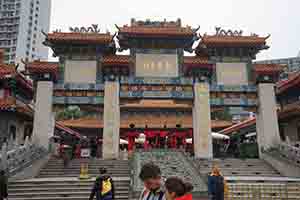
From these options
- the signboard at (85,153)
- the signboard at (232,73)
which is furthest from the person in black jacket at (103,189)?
the signboard at (232,73)

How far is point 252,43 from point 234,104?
4831 mm

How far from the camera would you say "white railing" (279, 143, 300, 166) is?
50.5ft

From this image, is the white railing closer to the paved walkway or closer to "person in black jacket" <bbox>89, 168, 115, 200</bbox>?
"person in black jacket" <bbox>89, 168, 115, 200</bbox>

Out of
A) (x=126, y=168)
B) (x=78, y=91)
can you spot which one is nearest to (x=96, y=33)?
(x=78, y=91)

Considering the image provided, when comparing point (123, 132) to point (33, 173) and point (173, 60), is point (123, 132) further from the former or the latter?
point (33, 173)

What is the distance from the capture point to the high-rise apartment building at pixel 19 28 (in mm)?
79812

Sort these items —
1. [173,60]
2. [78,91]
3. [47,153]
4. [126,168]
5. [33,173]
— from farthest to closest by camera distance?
1. [173,60]
2. [78,91]
3. [47,153]
4. [126,168]
5. [33,173]

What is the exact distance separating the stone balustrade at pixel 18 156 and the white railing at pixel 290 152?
46.2 ft

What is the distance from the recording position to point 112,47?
70.4ft

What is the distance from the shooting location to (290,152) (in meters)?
16.1

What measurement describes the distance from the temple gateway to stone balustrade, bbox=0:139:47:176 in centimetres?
220

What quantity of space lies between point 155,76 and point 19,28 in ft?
240

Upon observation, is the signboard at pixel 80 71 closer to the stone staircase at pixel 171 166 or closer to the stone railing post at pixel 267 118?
the stone staircase at pixel 171 166

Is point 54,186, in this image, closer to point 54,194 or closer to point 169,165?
point 54,194
